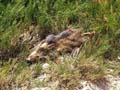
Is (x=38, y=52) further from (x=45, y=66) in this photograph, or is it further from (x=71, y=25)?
(x=71, y=25)

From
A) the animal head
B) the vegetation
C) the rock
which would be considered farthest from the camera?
the animal head

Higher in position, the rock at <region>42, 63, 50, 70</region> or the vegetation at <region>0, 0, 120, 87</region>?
the vegetation at <region>0, 0, 120, 87</region>

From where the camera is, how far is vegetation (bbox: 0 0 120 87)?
406 cm

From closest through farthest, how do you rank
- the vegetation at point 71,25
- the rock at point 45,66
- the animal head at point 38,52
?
1. the vegetation at point 71,25
2. the rock at point 45,66
3. the animal head at point 38,52

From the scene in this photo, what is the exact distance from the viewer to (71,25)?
4715 millimetres

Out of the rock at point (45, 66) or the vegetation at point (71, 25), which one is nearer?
the vegetation at point (71, 25)

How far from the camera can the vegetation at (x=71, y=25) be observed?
13.3 feet

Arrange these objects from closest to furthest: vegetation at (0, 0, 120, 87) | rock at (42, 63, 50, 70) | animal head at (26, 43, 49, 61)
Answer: vegetation at (0, 0, 120, 87)
rock at (42, 63, 50, 70)
animal head at (26, 43, 49, 61)

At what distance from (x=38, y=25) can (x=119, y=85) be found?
1.26 meters

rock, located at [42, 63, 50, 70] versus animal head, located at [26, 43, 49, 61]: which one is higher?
animal head, located at [26, 43, 49, 61]

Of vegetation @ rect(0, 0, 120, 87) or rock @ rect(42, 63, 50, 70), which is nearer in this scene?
vegetation @ rect(0, 0, 120, 87)

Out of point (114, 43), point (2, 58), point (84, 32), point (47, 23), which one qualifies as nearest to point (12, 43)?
point (2, 58)

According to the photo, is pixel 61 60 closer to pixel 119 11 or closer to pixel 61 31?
pixel 61 31

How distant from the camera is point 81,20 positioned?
15.5 ft
